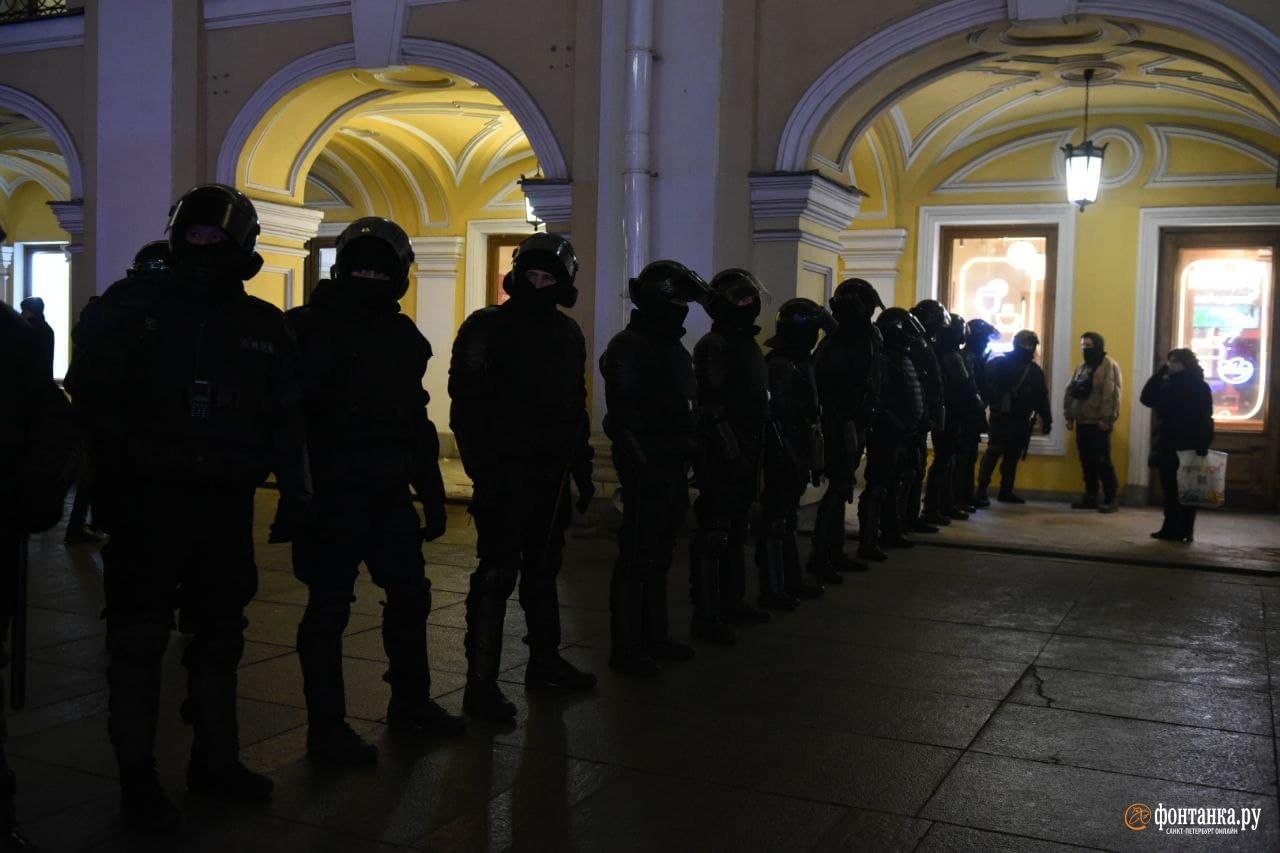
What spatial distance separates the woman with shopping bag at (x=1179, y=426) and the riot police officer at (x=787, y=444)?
4.02 meters

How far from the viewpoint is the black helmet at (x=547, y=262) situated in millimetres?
4684

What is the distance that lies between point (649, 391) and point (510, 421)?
81cm

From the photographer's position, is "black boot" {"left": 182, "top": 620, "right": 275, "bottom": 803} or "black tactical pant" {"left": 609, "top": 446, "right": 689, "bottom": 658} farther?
"black tactical pant" {"left": 609, "top": 446, "right": 689, "bottom": 658}

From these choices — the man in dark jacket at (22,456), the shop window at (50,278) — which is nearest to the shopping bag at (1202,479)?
the man in dark jacket at (22,456)

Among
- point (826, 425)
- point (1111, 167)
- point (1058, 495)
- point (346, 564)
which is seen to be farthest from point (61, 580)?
point (1111, 167)

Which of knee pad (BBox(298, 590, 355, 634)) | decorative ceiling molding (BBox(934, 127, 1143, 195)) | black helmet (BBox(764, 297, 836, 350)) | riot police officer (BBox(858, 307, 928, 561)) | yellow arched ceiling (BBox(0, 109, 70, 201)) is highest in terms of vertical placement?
yellow arched ceiling (BBox(0, 109, 70, 201))

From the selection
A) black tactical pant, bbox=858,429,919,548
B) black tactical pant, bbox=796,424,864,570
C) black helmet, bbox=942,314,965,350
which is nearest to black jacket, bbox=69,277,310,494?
black tactical pant, bbox=796,424,864,570

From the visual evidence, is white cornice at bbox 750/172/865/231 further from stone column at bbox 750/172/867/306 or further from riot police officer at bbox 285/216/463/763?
riot police officer at bbox 285/216/463/763

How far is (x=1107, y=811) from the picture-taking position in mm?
3805

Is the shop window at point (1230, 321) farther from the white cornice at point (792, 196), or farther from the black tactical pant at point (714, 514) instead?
the black tactical pant at point (714, 514)

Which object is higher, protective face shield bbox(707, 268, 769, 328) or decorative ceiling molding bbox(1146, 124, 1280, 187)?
decorative ceiling molding bbox(1146, 124, 1280, 187)

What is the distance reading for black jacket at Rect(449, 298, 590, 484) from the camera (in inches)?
182

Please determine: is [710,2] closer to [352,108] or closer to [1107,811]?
[352,108]

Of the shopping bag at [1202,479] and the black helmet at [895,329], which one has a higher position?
the black helmet at [895,329]
